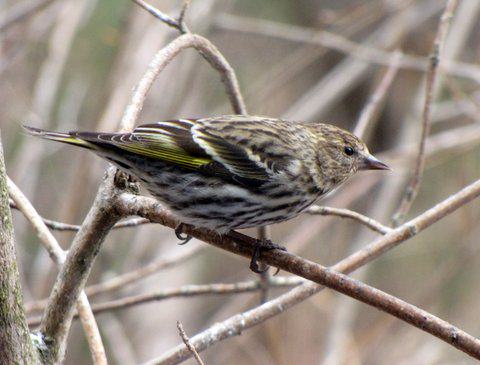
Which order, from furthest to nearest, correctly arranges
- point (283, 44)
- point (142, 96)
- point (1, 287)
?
point (283, 44) → point (142, 96) → point (1, 287)

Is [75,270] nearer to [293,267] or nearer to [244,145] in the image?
[293,267]

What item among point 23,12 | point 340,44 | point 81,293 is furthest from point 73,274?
point 340,44

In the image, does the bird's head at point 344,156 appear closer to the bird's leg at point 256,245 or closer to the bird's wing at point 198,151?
the bird's wing at point 198,151

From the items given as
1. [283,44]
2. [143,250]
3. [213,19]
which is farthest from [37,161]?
[283,44]

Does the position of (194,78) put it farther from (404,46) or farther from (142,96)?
(142,96)

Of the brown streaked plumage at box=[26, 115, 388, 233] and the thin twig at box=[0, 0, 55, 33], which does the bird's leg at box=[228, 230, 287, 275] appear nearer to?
the brown streaked plumage at box=[26, 115, 388, 233]

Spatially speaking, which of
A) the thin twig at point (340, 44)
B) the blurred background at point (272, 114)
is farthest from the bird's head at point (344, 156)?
the thin twig at point (340, 44)
